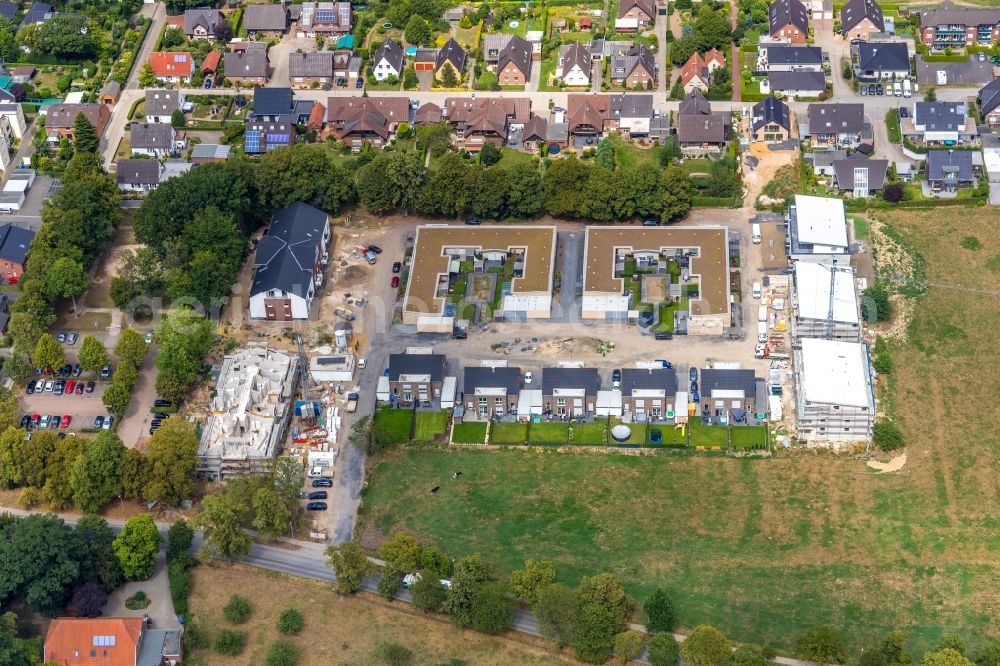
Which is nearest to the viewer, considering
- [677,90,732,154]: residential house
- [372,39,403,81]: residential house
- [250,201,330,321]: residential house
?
[250,201,330,321]: residential house

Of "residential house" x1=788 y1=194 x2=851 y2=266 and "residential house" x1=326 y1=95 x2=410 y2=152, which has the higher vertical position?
"residential house" x1=326 y1=95 x2=410 y2=152

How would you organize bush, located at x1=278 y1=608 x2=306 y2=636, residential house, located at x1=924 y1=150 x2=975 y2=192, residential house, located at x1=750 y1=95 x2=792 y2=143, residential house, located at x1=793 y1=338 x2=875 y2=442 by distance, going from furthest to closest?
residential house, located at x1=750 y1=95 x2=792 y2=143 → residential house, located at x1=924 y1=150 x2=975 y2=192 → residential house, located at x1=793 y1=338 x2=875 y2=442 → bush, located at x1=278 y1=608 x2=306 y2=636

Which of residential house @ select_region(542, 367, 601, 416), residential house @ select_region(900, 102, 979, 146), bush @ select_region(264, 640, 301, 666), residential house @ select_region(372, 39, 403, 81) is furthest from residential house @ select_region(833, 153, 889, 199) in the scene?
bush @ select_region(264, 640, 301, 666)

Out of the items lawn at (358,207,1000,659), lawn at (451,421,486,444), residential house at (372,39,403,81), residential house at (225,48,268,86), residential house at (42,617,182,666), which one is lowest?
residential house at (42,617,182,666)

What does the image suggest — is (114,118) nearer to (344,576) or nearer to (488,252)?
(488,252)

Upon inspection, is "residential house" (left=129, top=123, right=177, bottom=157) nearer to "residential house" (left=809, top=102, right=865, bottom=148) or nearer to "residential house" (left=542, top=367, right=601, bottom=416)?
"residential house" (left=542, top=367, right=601, bottom=416)

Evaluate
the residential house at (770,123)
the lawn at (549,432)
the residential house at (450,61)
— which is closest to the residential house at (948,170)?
the residential house at (770,123)

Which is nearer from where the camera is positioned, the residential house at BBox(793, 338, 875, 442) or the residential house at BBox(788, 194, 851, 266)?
the residential house at BBox(793, 338, 875, 442)

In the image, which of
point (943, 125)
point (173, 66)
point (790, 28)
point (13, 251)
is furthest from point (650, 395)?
point (173, 66)
